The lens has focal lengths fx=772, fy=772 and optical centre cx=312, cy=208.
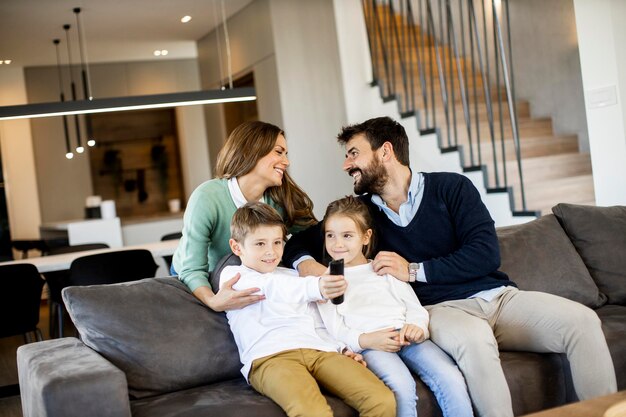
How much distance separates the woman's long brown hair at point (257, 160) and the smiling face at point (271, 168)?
0.6 inches

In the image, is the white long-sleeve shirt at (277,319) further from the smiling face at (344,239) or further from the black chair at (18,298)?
the black chair at (18,298)

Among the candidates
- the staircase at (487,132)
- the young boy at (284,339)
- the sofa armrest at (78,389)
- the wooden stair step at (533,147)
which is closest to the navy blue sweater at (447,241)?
the young boy at (284,339)

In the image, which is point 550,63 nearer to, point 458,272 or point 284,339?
point 458,272

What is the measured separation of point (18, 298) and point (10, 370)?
0.92 m

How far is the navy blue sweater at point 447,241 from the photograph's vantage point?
8.95ft

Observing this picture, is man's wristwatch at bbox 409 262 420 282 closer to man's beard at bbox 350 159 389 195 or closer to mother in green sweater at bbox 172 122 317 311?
man's beard at bbox 350 159 389 195

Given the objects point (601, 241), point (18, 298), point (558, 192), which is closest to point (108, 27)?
point (18, 298)

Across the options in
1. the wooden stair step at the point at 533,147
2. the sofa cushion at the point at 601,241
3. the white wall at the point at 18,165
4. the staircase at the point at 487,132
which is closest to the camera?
the sofa cushion at the point at 601,241

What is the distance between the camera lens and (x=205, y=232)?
279 centimetres

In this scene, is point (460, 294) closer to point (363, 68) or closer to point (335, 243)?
point (335, 243)

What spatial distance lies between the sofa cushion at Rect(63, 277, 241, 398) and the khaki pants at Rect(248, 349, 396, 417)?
0.22 metres

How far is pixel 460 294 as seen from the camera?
2.77m

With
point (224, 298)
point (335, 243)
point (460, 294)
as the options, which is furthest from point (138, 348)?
point (460, 294)

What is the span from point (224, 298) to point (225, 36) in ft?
19.7
